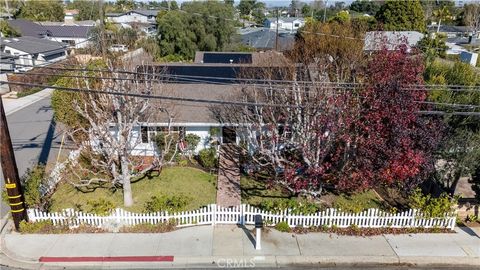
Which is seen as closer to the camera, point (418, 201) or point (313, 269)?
point (313, 269)

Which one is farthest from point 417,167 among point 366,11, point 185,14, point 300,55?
point 366,11

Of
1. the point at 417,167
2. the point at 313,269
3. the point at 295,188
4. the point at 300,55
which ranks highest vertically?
the point at 300,55

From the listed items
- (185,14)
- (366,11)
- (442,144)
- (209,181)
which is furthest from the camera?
(366,11)

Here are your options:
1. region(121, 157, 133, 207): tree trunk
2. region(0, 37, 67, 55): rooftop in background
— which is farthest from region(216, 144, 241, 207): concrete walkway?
region(0, 37, 67, 55): rooftop in background

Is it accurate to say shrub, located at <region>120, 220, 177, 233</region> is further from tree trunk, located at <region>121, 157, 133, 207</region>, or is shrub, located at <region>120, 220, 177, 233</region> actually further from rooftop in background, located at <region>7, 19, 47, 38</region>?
rooftop in background, located at <region>7, 19, 47, 38</region>

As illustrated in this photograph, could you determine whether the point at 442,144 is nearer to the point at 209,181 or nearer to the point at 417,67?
the point at 417,67

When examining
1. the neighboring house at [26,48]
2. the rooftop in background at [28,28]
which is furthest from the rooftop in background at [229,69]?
the rooftop in background at [28,28]

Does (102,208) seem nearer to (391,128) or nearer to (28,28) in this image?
(391,128)

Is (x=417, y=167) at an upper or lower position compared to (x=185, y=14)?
lower
